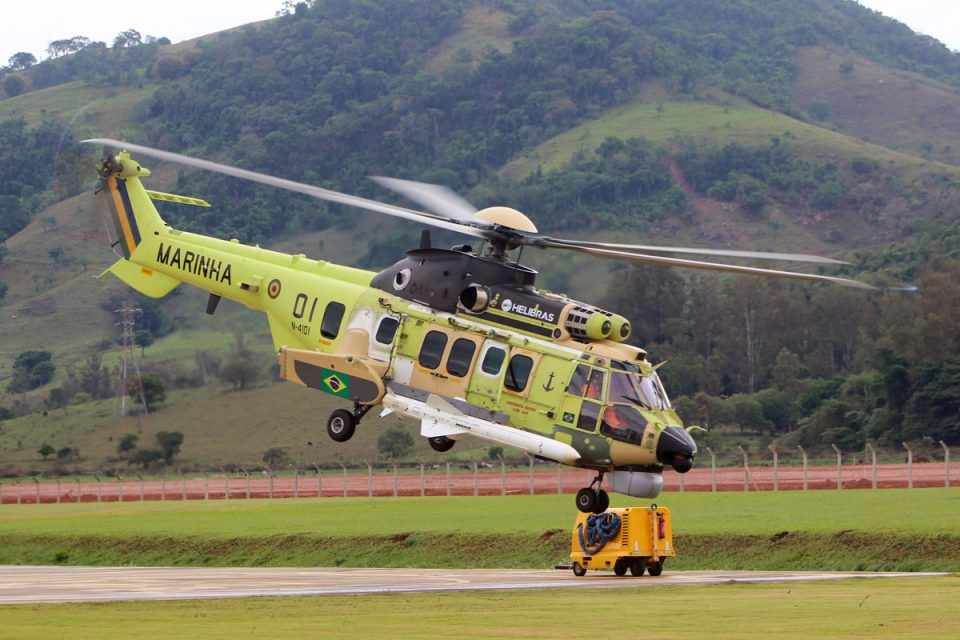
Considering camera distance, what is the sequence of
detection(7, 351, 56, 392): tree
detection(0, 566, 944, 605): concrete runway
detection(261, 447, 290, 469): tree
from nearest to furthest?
detection(0, 566, 944, 605): concrete runway
detection(261, 447, 290, 469): tree
detection(7, 351, 56, 392): tree

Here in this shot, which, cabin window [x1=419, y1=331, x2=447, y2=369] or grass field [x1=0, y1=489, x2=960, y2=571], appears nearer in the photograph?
cabin window [x1=419, y1=331, x2=447, y2=369]

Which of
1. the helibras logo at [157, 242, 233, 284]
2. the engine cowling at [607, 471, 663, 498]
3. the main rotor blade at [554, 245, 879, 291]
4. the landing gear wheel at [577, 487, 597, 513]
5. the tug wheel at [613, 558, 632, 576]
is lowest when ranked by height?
the tug wheel at [613, 558, 632, 576]

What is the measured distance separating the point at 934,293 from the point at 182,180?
105m

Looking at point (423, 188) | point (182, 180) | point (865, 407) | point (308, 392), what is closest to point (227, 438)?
point (308, 392)

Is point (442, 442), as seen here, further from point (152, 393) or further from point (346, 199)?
point (152, 393)

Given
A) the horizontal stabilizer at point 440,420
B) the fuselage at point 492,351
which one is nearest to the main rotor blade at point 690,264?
the fuselage at point 492,351

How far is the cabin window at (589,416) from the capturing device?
32000mm

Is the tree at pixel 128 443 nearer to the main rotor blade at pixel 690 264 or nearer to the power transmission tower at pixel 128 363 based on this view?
the power transmission tower at pixel 128 363

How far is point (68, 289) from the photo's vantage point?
167 m

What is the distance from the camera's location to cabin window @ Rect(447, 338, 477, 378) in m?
33.2

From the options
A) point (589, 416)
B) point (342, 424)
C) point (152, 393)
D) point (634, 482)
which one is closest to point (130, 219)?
point (342, 424)

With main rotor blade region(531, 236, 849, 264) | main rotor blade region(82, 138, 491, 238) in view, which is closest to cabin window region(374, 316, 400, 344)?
main rotor blade region(82, 138, 491, 238)

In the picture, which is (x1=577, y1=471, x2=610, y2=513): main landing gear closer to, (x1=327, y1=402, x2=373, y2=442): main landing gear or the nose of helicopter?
the nose of helicopter

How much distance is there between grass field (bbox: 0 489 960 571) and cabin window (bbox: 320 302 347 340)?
1045 centimetres
